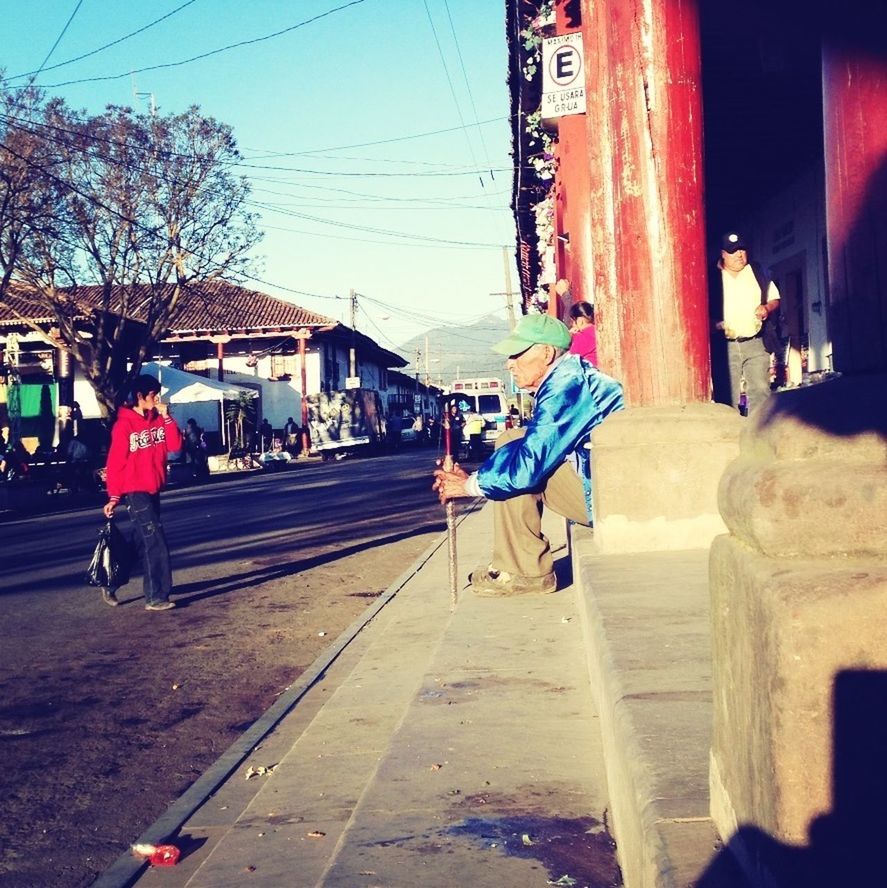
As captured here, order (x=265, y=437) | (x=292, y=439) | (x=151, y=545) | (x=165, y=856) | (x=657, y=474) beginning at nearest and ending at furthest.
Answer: (x=165, y=856) < (x=657, y=474) < (x=151, y=545) < (x=265, y=437) < (x=292, y=439)

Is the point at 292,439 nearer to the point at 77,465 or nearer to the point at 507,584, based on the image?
the point at 77,465

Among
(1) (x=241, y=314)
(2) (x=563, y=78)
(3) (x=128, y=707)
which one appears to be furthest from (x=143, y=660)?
(1) (x=241, y=314)

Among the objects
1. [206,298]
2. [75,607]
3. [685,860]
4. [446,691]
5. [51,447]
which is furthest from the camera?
[206,298]

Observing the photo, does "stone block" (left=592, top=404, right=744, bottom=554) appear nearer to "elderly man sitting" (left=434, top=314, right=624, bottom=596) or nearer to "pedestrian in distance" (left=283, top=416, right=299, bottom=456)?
"elderly man sitting" (left=434, top=314, right=624, bottom=596)

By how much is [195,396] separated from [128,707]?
32.3m

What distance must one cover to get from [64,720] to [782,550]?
4.48 m

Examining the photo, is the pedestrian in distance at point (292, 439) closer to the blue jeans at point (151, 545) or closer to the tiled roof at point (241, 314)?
the tiled roof at point (241, 314)

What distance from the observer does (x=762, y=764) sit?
62.9 inches

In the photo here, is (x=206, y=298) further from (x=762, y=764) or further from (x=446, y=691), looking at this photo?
(x=762, y=764)

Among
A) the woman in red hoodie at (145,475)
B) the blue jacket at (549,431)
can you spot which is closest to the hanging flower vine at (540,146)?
the woman in red hoodie at (145,475)

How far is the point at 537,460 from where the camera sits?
189 inches

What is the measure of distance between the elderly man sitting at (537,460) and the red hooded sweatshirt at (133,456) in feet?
10.5

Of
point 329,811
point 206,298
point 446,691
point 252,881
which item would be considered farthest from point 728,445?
point 206,298

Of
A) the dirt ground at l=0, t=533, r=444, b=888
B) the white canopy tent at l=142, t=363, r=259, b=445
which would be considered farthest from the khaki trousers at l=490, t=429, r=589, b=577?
the white canopy tent at l=142, t=363, r=259, b=445
